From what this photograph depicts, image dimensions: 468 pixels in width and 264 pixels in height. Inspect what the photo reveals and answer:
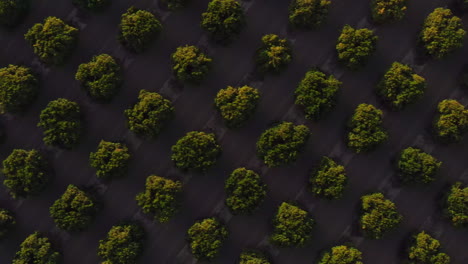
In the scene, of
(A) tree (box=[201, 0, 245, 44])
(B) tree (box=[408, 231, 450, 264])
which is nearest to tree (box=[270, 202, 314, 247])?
(B) tree (box=[408, 231, 450, 264])

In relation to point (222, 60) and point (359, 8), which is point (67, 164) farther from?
point (359, 8)

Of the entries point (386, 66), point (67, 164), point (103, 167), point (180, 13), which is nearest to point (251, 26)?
point (180, 13)

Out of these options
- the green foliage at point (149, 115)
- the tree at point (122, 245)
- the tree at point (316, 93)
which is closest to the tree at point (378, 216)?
the tree at point (316, 93)

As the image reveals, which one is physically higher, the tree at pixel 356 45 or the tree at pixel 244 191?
the tree at pixel 356 45

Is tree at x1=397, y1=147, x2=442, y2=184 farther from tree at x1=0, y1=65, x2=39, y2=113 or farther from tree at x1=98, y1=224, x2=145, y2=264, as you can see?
tree at x1=0, y1=65, x2=39, y2=113

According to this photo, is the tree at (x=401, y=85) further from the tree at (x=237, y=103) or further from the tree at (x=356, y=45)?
the tree at (x=237, y=103)

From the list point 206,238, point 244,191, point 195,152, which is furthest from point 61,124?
point 244,191

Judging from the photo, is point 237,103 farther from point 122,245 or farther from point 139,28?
point 122,245
